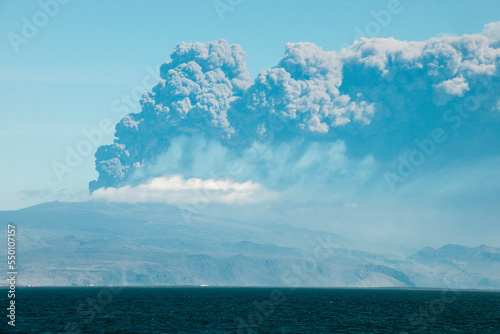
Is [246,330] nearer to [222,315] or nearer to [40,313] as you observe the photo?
[222,315]

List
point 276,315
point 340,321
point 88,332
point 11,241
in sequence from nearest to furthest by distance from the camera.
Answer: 1. point 88,332
2. point 11,241
3. point 340,321
4. point 276,315

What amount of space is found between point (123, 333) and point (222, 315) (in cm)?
5199

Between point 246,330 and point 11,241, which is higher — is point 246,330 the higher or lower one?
the lower one

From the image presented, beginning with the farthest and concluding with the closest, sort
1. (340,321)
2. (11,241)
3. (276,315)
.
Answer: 1. (276,315)
2. (340,321)
3. (11,241)

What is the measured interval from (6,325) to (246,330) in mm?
51643

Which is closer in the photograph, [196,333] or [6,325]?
[196,333]

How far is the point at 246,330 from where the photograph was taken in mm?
132125

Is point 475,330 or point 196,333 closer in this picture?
point 196,333

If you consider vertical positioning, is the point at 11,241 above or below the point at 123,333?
above

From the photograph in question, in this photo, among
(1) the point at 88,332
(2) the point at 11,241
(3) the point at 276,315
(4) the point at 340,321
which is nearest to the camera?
(1) the point at 88,332

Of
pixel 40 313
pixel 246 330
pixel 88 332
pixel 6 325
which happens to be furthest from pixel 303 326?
pixel 40 313

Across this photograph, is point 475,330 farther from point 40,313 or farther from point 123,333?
point 40,313

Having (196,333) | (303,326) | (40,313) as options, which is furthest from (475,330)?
(40,313)

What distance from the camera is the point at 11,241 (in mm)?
134875
